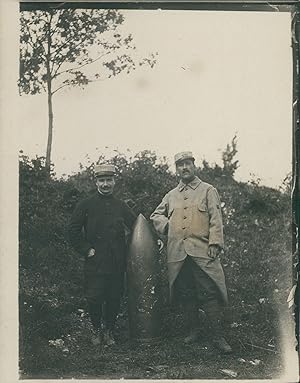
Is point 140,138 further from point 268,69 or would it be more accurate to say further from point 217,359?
point 217,359

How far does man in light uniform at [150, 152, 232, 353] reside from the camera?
2771mm

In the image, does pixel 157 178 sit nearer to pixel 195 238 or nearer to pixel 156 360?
pixel 195 238

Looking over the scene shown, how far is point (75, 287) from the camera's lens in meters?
2.77

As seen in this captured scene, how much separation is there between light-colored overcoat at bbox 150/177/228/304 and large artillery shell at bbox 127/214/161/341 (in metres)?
0.07

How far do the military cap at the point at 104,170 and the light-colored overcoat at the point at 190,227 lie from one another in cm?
30

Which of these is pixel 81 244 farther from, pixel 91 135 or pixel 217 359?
pixel 217 359

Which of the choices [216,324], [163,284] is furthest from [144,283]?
[216,324]

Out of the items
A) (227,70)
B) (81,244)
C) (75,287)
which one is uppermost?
(227,70)

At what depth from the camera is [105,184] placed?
2.79 m

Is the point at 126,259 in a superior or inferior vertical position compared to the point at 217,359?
superior

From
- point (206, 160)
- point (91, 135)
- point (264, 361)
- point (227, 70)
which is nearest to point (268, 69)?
point (227, 70)

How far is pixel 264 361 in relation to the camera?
276 cm

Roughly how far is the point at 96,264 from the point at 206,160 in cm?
78

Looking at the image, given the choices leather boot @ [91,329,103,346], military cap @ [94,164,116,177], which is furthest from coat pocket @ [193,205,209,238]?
leather boot @ [91,329,103,346]
